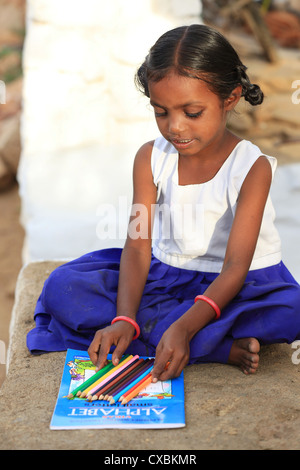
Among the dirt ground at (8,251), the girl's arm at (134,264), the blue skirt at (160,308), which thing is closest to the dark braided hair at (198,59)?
the girl's arm at (134,264)

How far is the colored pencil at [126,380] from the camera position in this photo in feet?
5.79

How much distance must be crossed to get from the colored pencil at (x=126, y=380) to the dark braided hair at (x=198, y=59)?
802 mm

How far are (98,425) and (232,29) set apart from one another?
671 centimetres

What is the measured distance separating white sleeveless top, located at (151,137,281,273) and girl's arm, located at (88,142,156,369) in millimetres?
45

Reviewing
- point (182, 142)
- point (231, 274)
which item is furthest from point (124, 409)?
point (182, 142)

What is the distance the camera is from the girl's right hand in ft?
6.10

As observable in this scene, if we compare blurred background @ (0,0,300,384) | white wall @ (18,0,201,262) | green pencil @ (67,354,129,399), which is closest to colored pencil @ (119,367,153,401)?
green pencil @ (67,354,129,399)

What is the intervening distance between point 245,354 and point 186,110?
2.29ft

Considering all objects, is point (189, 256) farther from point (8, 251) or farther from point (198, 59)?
point (8, 251)

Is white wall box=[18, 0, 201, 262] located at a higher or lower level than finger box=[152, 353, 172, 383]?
lower

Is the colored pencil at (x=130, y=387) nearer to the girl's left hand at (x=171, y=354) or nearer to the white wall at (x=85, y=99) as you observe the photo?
the girl's left hand at (x=171, y=354)

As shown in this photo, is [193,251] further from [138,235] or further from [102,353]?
[102,353]

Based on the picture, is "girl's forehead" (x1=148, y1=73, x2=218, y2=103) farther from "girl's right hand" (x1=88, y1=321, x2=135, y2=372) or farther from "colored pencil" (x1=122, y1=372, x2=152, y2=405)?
"colored pencil" (x1=122, y1=372, x2=152, y2=405)
